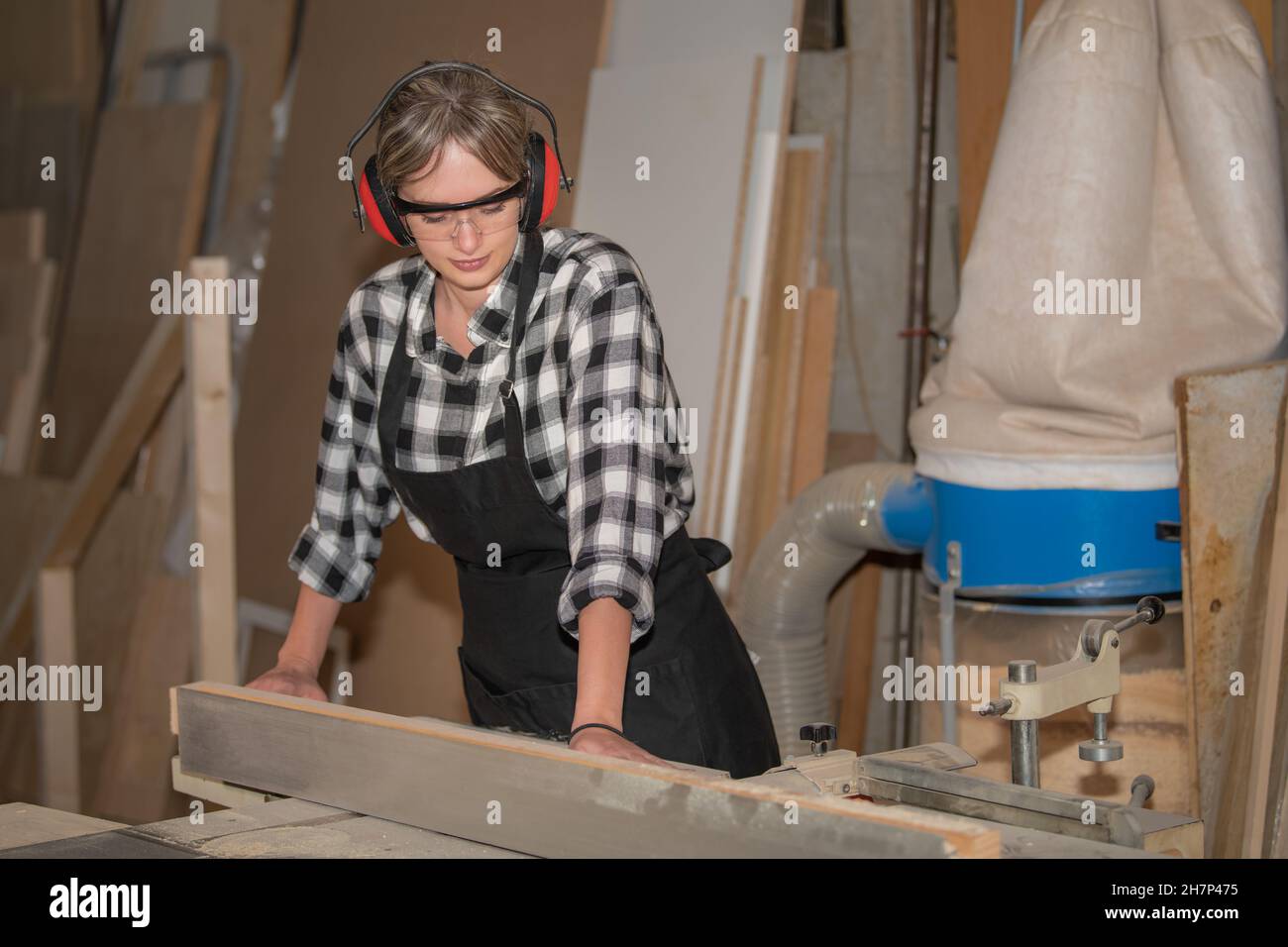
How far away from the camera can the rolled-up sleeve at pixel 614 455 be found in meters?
1.62

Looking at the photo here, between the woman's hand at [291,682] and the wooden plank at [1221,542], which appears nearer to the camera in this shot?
the woman's hand at [291,682]

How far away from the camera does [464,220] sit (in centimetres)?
167

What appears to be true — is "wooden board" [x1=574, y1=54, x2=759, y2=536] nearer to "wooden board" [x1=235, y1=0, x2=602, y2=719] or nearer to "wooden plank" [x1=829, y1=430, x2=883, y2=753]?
"wooden board" [x1=235, y1=0, x2=602, y2=719]

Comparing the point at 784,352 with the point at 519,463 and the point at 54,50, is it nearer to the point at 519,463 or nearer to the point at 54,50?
the point at 519,463

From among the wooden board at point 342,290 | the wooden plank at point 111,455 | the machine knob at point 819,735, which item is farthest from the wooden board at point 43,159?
the machine knob at point 819,735

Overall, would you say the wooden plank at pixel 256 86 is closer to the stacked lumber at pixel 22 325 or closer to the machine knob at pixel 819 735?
the stacked lumber at pixel 22 325

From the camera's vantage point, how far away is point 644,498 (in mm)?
1643

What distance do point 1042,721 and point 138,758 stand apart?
2495 millimetres

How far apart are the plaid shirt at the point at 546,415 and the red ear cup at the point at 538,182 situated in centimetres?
8

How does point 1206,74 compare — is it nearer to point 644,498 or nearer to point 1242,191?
point 1242,191

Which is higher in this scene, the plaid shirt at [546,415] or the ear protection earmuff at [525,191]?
the ear protection earmuff at [525,191]

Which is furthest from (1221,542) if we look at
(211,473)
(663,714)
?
(211,473)

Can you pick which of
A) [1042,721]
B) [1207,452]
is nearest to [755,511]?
[1042,721]

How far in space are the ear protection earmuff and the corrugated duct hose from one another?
150 cm
